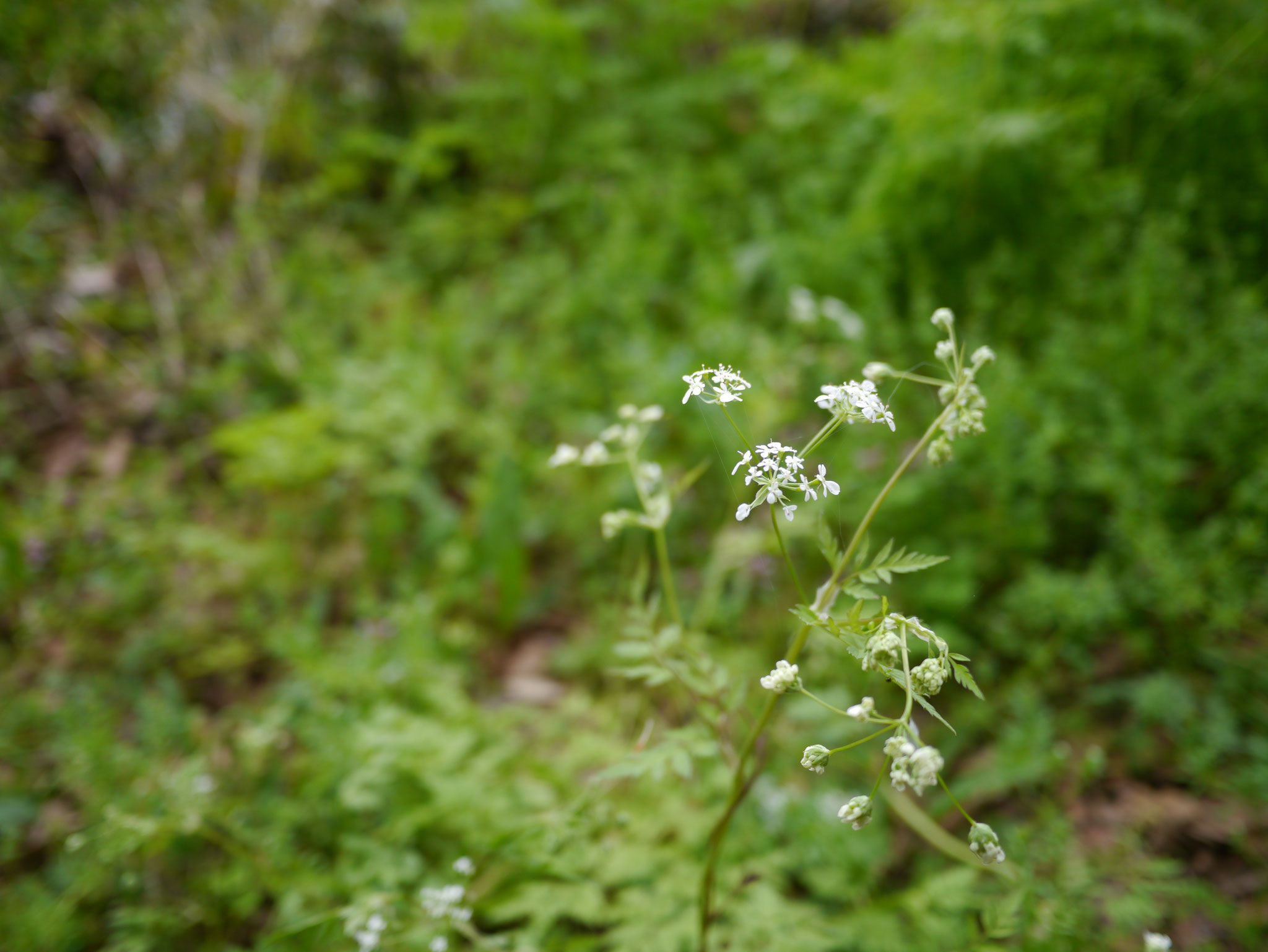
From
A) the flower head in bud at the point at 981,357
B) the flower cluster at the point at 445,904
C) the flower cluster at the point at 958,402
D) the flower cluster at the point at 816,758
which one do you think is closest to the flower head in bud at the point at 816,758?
the flower cluster at the point at 816,758

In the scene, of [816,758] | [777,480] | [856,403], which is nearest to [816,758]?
[816,758]

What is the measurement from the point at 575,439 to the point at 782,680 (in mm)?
1979

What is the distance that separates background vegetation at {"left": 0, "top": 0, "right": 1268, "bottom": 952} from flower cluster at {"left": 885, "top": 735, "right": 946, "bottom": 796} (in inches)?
15.6

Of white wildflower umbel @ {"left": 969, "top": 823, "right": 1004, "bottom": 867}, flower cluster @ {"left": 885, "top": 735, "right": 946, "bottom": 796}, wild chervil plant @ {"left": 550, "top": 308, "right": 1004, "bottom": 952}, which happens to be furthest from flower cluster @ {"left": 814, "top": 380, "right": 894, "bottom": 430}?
white wildflower umbel @ {"left": 969, "top": 823, "right": 1004, "bottom": 867}

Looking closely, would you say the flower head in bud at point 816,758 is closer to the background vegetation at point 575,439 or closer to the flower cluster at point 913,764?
the flower cluster at point 913,764

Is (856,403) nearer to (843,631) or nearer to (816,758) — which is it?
(843,631)

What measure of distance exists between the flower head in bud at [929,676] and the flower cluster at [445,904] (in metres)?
0.88

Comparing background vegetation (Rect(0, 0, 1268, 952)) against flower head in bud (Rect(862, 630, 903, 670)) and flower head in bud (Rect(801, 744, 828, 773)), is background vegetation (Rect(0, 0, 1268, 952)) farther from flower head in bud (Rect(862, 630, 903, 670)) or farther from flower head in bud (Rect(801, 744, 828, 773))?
flower head in bud (Rect(862, 630, 903, 670))

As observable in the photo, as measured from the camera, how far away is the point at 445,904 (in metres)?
1.19

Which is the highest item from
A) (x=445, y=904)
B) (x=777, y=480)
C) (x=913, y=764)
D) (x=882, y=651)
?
(x=777, y=480)

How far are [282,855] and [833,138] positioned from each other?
354cm

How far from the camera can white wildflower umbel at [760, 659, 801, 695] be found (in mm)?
864

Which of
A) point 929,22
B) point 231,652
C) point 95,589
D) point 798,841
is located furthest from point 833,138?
point 95,589

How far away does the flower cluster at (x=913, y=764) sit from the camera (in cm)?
73
